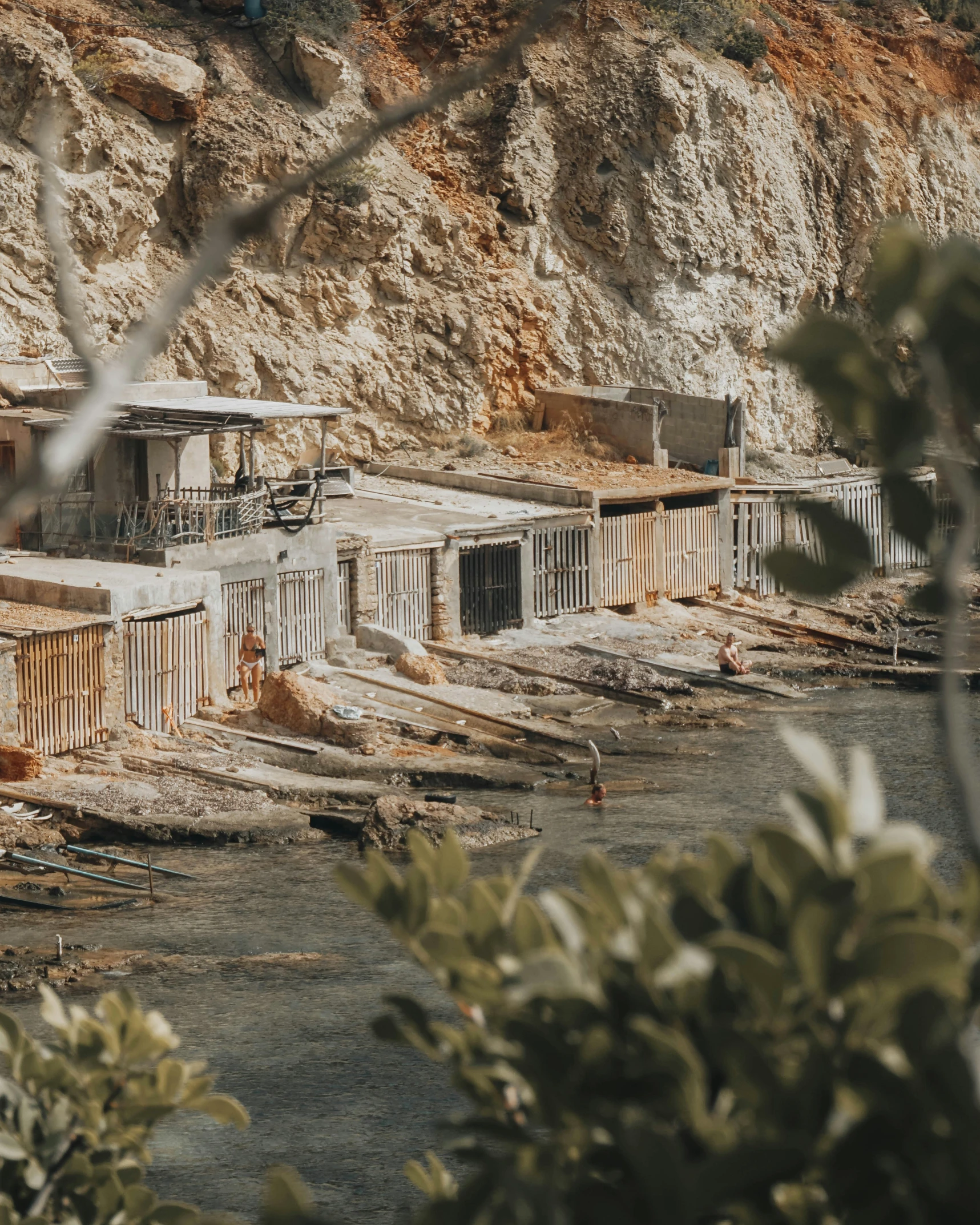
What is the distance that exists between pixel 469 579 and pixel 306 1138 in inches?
643

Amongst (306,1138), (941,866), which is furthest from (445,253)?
(306,1138)

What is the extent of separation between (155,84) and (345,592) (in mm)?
14976

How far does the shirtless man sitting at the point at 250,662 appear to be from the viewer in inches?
870

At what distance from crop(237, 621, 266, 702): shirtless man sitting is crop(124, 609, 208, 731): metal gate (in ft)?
2.68

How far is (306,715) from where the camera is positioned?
21.0 m

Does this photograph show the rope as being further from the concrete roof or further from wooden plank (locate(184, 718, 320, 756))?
wooden plank (locate(184, 718, 320, 756))

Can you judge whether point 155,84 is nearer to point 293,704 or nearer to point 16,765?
point 293,704

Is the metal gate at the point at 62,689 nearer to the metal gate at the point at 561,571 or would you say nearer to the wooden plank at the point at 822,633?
the metal gate at the point at 561,571

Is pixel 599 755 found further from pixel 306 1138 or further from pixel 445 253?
pixel 445 253

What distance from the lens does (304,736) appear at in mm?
20938

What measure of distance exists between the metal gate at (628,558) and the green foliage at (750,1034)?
26.7 metres

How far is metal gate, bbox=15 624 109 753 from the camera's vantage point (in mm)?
18312

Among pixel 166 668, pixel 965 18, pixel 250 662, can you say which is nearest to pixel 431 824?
pixel 166 668

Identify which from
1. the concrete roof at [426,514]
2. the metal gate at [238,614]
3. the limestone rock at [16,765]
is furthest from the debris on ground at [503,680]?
the limestone rock at [16,765]
